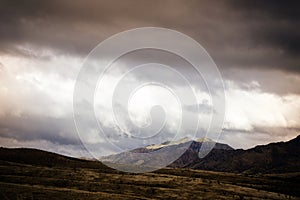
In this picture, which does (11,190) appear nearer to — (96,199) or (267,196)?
(96,199)

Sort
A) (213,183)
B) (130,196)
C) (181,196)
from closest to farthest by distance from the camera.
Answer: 1. (130,196)
2. (181,196)
3. (213,183)

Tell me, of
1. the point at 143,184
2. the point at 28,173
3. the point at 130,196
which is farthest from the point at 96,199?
the point at 28,173

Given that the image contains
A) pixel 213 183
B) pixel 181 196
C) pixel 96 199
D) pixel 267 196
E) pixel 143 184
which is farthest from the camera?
pixel 213 183

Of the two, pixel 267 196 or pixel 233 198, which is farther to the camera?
pixel 267 196

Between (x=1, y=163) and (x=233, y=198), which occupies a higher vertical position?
(x=1, y=163)

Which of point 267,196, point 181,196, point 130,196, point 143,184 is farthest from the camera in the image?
point 143,184

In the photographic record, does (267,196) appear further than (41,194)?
Yes

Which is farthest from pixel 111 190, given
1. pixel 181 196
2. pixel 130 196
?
pixel 181 196

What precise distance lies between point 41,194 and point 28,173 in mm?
47055

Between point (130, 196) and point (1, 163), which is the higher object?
point (1, 163)

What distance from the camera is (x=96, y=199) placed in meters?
123

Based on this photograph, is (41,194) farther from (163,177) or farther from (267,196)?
(267,196)

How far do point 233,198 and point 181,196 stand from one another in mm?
20047

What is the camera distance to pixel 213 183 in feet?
590
